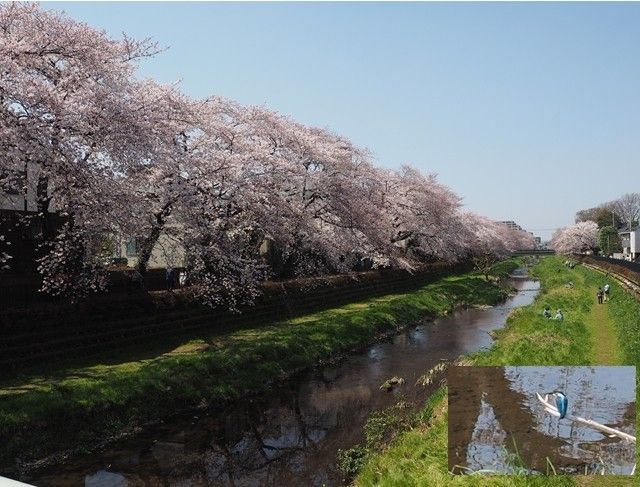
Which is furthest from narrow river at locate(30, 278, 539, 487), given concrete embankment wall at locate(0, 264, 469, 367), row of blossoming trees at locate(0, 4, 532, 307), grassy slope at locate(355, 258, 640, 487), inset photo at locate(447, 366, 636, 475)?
row of blossoming trees at locate(0, 4, 532, 307)

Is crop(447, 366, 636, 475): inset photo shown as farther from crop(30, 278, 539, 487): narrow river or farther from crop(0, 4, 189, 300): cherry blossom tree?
crop(0, 4, 189, 300): cherry blossom tree

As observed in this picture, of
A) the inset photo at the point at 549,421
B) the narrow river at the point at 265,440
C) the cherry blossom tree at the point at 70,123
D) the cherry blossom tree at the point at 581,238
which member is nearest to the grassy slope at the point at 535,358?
the inset photo at the point at 549,421

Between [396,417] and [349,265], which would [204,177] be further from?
[349,265]

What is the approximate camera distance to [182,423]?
1473cm

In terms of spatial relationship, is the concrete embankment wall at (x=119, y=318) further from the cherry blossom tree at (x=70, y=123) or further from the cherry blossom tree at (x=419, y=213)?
the cherry blossom tree at (x=419, y=213)

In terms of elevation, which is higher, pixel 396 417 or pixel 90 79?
pixel 90 79

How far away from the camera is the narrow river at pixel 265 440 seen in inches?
459

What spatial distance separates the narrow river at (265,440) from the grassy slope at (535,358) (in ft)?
5.98

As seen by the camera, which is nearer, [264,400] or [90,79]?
[264,400]

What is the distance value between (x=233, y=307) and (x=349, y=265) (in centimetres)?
1838

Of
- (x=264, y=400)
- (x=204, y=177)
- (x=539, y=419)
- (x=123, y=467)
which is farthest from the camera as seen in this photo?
(x=204, y=177)

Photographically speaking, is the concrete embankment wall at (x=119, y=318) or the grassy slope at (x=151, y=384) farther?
the concrete embankment wall at (x=119, y=318)

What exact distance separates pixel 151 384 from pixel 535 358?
10.1m

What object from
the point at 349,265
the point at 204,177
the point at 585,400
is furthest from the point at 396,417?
the point at 349,265
